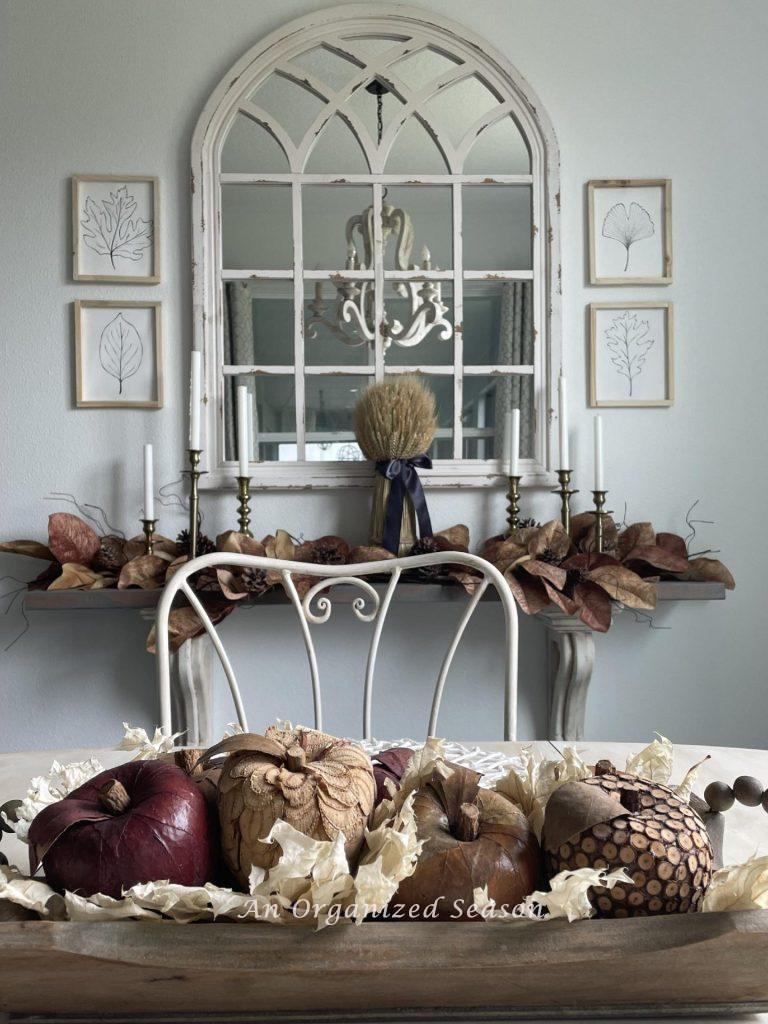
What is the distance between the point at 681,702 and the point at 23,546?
65.8 inches

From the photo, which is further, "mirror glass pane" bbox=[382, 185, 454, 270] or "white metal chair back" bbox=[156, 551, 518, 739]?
"mirror glass pane" bbox=[382, 185, 454, 270]

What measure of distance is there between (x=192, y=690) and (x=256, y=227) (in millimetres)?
1131

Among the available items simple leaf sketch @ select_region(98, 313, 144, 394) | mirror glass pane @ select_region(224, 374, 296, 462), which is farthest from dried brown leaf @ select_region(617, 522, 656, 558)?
simple leaf sketch @ select_region(98, 313, 144, 394)

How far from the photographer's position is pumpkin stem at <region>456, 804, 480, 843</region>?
1.49 feet

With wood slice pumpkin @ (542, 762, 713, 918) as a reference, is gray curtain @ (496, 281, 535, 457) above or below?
above

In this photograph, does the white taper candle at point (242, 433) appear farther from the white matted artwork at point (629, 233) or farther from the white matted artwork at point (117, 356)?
the white matted artwork at point (629, 233)

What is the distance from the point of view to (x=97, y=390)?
216cm

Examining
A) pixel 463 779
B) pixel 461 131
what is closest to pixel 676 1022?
pixel 463 779

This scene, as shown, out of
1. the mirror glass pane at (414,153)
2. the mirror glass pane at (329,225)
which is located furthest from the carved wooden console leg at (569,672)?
the mirror glass pane at (414,153)

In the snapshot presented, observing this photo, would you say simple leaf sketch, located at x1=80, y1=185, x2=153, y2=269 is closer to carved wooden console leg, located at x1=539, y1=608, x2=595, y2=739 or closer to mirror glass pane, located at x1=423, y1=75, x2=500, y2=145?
mirror glass pane, located at x1=423, y1=75, x2=500, y2=145

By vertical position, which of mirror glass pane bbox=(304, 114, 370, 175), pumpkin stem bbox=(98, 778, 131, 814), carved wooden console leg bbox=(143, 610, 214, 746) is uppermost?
mirror glass pane bbox=(304, 114, 370, 175)

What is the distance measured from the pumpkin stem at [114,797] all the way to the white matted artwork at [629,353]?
192 cm

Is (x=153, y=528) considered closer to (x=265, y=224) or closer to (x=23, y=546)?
(x=23, y=546)

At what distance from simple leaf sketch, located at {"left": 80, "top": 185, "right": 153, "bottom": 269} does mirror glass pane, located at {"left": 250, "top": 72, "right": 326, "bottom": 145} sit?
0.40 m
